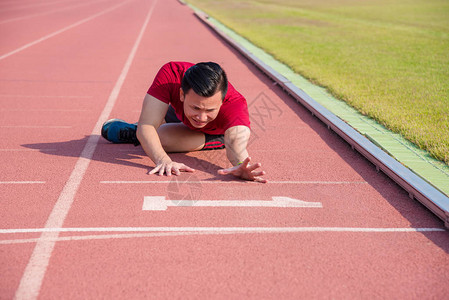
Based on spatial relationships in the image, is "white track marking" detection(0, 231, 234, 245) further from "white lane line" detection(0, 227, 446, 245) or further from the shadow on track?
the shadow on track

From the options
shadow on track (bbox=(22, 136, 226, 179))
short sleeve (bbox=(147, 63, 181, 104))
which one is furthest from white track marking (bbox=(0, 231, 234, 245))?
short sleeve (bbox=(147, 63, 181, 104))

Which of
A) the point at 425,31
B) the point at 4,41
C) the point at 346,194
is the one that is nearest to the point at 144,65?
the point at 4,41

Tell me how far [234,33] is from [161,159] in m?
14.4

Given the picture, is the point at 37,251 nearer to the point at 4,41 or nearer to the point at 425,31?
the point at 4,41

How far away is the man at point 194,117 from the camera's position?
14.5 ft

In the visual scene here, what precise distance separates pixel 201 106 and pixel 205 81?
0.24 metres

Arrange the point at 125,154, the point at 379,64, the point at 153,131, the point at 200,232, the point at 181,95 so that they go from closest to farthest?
the point at 200,232, the point at 181,95, the point at 153,131, the point at 125,154, the point at 379,64

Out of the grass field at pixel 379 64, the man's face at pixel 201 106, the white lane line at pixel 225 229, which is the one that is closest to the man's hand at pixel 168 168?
the man's face at pixel 201 106

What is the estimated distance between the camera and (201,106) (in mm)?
4422

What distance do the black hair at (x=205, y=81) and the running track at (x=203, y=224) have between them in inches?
36.2

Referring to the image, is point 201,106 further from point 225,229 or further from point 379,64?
point 379,64

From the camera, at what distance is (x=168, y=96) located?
4.88 m

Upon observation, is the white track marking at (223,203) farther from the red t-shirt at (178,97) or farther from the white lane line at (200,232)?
the red t-shirt at (178,97)

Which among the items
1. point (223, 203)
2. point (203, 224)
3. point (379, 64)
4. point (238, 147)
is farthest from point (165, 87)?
point (379, 64)
